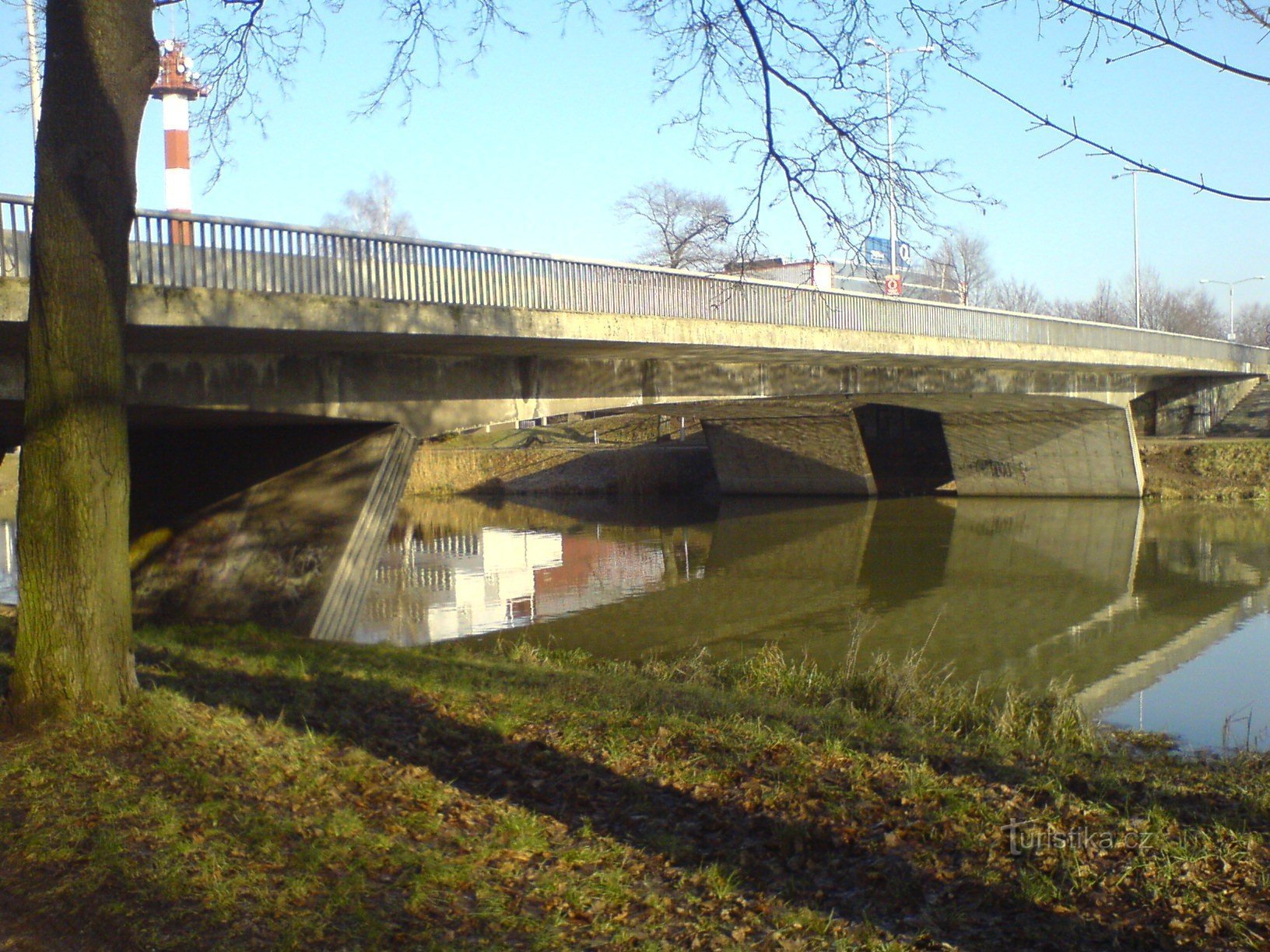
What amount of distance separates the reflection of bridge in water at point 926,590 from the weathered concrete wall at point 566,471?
8.97m

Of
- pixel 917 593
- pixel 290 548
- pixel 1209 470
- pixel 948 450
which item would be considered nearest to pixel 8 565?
pixel 290 548

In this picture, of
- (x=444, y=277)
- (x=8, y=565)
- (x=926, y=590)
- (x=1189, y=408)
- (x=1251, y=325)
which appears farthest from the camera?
(x=1251, y=325)

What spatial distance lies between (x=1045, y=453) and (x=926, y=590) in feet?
61.9

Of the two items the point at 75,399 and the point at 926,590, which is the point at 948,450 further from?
the point at 75,399

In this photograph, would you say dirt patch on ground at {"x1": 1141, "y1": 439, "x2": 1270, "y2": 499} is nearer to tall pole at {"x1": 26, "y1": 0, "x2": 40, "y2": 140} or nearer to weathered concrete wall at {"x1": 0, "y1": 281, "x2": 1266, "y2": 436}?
weathered concrete wall at {"x1": 0, "y1": 281, "x2": 1266, "y2": 436}

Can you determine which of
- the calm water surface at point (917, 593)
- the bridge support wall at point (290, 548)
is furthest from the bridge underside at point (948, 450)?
the bridge support wall at point (290, 548)

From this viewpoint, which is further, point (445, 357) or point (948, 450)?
point (948, 450)

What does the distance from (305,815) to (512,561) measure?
1977cm

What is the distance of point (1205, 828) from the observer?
4.88 meters

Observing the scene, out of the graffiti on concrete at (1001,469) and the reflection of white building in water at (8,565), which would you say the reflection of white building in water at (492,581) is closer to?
the reflection of white building in water at (8,565)

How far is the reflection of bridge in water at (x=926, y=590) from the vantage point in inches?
577

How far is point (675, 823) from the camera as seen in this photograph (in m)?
5.31

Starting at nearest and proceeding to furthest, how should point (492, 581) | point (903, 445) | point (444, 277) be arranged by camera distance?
point (444, 277) < point (492, 581) < point (903, 445)

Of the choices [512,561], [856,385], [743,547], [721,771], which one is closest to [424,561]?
[512,561]
